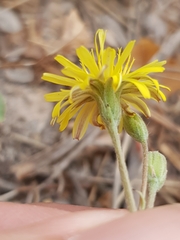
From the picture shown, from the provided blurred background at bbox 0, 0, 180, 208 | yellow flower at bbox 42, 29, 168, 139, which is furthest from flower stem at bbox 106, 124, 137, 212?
blurred background at bbox 0, 0, 180, 208

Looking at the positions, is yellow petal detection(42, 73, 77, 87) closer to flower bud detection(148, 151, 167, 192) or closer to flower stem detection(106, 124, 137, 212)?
flower stem detection(106, 124, 137, 212)

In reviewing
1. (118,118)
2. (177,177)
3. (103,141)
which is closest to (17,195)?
(103,141)

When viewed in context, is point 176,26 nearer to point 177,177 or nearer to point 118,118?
point 177,177

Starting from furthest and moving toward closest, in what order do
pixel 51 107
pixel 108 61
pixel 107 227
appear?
pixel 51 107 → pixel 108 61 → pixel 107 227

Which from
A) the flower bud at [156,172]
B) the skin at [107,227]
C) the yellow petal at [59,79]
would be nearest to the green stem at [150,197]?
the flower bud at [156,172]

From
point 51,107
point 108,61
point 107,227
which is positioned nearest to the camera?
point 107,227

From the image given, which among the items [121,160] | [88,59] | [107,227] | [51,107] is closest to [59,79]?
[88,59]

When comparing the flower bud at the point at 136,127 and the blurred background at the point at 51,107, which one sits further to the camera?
the blurred background at the point at 51,107

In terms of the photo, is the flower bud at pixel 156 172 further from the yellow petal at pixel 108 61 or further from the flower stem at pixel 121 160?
the yellow petal at pixel 108 61

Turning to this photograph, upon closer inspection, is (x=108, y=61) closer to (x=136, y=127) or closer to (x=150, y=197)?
(x=136, y=127)
